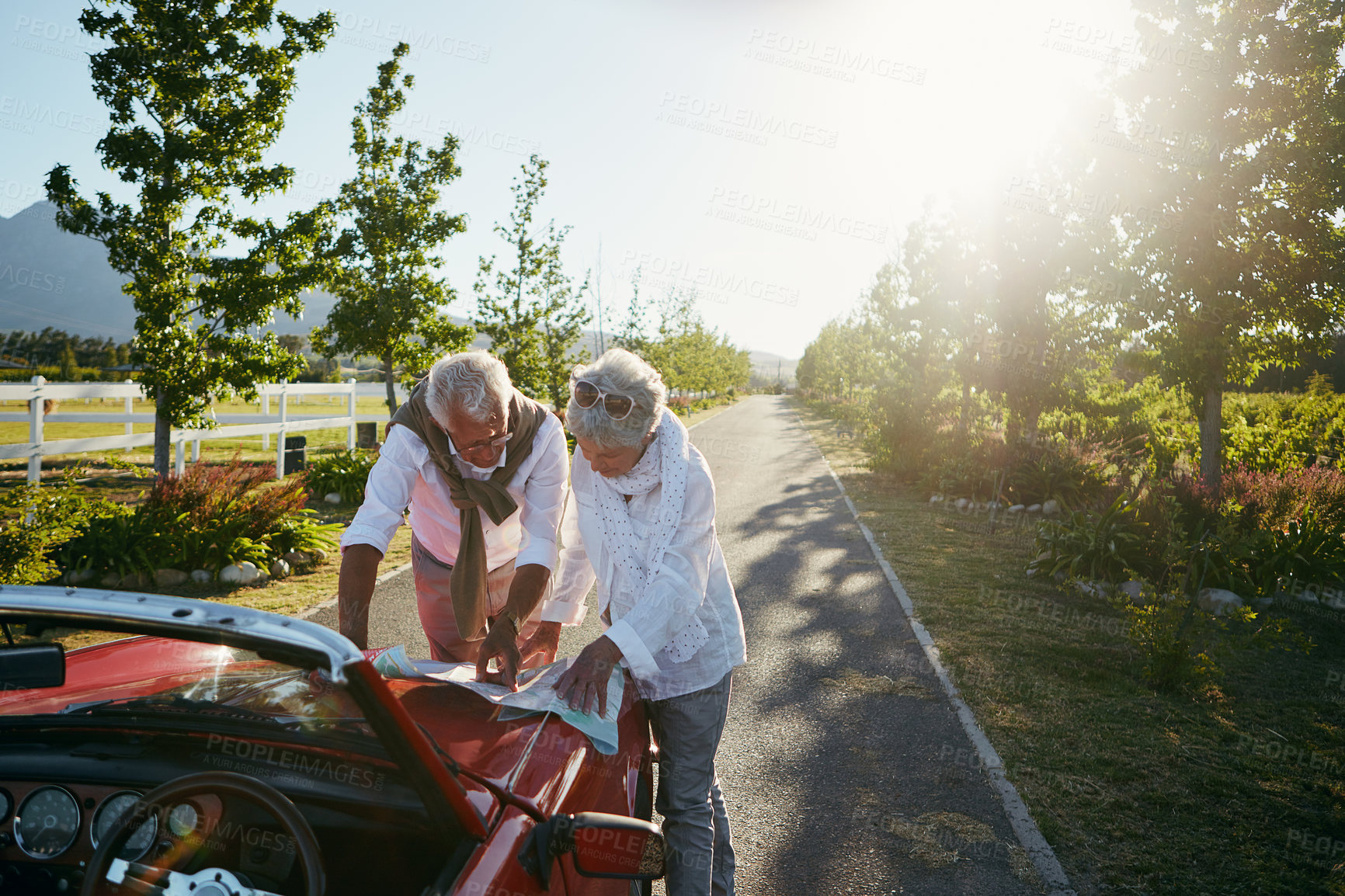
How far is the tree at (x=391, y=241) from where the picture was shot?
13.3 metres

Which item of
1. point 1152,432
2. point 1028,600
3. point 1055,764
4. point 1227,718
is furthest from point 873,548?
point 1152,432

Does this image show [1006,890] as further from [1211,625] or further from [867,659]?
[1211,625]

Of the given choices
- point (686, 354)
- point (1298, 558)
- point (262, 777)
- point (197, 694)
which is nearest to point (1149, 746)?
point (262, 777)

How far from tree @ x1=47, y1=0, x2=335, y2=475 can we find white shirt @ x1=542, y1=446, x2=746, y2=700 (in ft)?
24.9

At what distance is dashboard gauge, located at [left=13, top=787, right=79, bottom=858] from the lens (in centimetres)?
155

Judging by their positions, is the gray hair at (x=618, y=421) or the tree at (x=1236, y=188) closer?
the gray hair at (x=618, y=421)

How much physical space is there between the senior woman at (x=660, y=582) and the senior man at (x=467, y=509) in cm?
35

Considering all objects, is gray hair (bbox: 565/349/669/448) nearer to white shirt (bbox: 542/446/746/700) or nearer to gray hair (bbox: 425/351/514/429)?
white shirt (bbox: 542/446/746/700)

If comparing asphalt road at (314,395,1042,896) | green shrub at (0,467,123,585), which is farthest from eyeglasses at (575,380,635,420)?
green shrub at (0,467,123,585)

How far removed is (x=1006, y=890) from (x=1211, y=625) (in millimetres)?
5321

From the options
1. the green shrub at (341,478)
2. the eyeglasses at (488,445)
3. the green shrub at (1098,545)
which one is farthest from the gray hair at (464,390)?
the green shrub at (341,478)

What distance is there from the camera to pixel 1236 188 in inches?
437

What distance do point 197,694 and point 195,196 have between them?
825 centimetres

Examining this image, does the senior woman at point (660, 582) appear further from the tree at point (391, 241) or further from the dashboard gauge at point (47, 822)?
the tree at point (391, 241)
